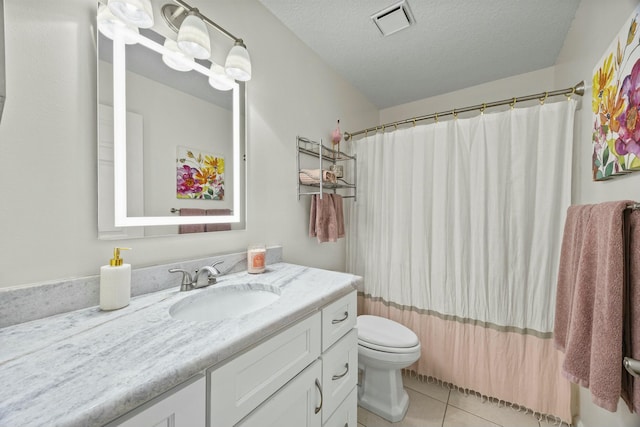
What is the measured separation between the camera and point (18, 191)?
651mm

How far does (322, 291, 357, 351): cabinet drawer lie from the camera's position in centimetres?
89

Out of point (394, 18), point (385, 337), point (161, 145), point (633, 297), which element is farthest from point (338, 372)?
point (394, 18)

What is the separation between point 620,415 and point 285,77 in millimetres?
2134

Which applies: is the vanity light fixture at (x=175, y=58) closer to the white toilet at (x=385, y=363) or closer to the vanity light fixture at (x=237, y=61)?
the vanity light fixture at (x=237, y=61)

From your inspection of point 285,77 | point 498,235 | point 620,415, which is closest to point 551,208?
point 498,235

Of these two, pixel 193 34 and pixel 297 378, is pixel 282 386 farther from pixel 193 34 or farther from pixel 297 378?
pixel 193 34

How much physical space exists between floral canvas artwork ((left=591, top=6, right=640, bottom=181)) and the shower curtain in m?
0.37

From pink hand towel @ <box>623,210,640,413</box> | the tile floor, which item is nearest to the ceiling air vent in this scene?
pink hand towel @ <box>623,210,640,413</box>

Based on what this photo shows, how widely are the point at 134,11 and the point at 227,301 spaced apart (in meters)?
1.08

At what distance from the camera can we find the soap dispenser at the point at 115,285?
2.35 feet

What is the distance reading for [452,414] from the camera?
1452 mm

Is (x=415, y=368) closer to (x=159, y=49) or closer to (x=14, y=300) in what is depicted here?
(x=14, y=300)

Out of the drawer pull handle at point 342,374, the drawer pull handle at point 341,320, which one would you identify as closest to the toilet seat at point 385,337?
the drawer pull handle at point 342,374

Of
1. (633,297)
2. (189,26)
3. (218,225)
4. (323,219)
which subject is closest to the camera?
(633,297)
